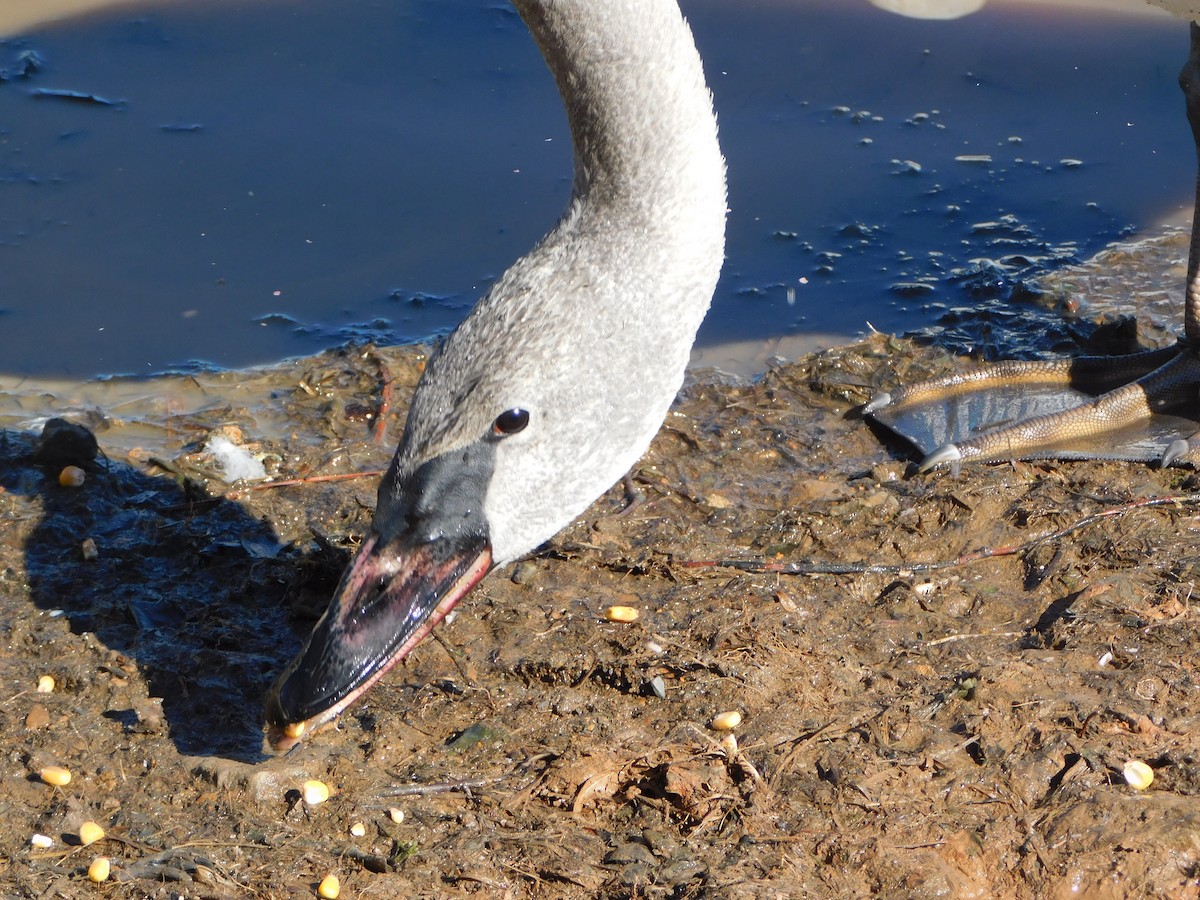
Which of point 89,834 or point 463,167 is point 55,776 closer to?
point 89,834

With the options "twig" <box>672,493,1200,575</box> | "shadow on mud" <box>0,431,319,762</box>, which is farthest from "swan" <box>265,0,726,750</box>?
"twig" <box>672,493,1200,575</box>

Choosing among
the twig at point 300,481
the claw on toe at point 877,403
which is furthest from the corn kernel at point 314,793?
the claw on toe at point 877,403

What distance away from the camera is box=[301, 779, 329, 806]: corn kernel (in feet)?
11.7

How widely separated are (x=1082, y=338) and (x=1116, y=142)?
9.41 ft

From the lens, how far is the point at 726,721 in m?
3.82

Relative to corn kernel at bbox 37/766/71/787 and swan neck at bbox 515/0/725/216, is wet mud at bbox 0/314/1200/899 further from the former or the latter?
swan neck at bbox 515/0/725/216

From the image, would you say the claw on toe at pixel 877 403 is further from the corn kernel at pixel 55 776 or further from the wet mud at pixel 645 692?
→ the corn kernel at pixel 55 776

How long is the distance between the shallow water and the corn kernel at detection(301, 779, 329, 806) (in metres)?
3.15

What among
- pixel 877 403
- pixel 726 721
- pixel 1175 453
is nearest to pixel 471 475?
pixel 726 721

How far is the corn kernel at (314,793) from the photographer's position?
3.57m

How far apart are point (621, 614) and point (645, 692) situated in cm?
34

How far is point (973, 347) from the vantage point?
6.33m

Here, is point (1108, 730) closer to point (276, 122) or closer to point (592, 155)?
point (592, 155)

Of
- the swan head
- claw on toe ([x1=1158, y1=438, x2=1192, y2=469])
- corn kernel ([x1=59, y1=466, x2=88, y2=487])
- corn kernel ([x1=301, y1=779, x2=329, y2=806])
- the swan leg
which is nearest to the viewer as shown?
the swan head
